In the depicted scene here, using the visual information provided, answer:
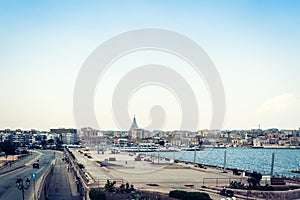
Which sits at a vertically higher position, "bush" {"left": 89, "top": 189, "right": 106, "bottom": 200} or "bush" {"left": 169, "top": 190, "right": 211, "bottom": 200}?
"bush" {"left": 169, "top": 190, "right": 211, "bottom": 200}

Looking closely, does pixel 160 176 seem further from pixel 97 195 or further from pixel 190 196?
pixel 190 196

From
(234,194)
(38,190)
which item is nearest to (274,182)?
(234,194)

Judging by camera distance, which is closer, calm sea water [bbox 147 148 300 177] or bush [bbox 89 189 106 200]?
bush [bbox 89 189 106 200]

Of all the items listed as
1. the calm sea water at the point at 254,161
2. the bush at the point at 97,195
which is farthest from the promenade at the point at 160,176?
the calm sea water at the point at 254,161

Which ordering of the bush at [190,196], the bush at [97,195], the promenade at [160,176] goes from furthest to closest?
the promenade at [160,176], the bush at [97,195], the bush at [190,196]


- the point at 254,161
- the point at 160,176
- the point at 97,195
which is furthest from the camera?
the point at 254,161

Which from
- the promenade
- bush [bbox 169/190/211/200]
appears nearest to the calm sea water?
the promenade

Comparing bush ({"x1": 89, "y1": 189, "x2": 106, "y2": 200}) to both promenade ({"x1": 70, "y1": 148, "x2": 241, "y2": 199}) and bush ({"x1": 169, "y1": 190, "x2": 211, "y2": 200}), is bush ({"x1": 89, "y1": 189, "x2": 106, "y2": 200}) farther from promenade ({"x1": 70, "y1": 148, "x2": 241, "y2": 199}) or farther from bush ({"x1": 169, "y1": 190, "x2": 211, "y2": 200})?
bush ({"x1": 169, "y1": 190, "x2": 211, "y2": 200})

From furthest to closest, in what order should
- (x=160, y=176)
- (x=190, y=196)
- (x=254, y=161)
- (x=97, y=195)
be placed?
(x=254, y=161), (x=160, y=176), (x=97, y=195), (x=190, y=196)

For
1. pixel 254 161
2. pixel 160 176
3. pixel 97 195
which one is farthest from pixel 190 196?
pixel 254 161

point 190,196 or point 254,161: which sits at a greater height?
point 190,196

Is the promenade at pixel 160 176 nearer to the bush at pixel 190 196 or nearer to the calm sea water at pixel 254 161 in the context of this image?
the bush at pixel 190 196

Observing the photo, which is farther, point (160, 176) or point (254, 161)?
point (254, 161)

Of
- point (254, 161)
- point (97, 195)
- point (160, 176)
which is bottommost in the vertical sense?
point (254, 161)
